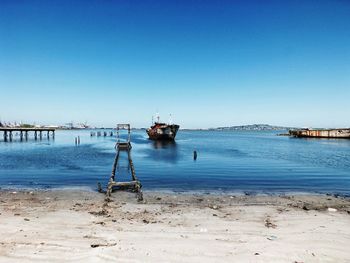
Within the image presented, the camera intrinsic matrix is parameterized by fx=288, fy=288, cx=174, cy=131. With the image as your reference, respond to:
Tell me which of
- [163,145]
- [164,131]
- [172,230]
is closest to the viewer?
[172,230]

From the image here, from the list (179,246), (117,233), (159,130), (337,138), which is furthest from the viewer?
(337,138)

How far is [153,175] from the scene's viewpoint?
26609mm

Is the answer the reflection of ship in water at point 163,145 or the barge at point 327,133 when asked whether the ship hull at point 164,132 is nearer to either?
the reflection of ship in water at point 163,145

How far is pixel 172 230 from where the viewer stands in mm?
9781

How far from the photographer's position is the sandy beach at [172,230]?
7477 mm

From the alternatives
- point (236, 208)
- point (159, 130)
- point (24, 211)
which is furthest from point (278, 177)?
point (159, 130)

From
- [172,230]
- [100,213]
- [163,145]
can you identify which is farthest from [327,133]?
[172,230]

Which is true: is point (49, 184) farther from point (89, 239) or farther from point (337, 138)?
point (337, 138)

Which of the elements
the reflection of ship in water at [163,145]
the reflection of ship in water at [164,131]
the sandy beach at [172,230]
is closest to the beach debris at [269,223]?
the sandy beach at [172,230]

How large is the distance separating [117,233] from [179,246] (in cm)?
223

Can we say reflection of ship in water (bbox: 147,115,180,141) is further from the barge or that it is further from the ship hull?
the barge

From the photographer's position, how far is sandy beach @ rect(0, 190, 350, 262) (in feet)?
24.5

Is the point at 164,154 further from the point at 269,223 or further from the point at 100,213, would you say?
the point at 269,223

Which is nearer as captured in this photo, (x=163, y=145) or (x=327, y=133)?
(x=163, y=145)
